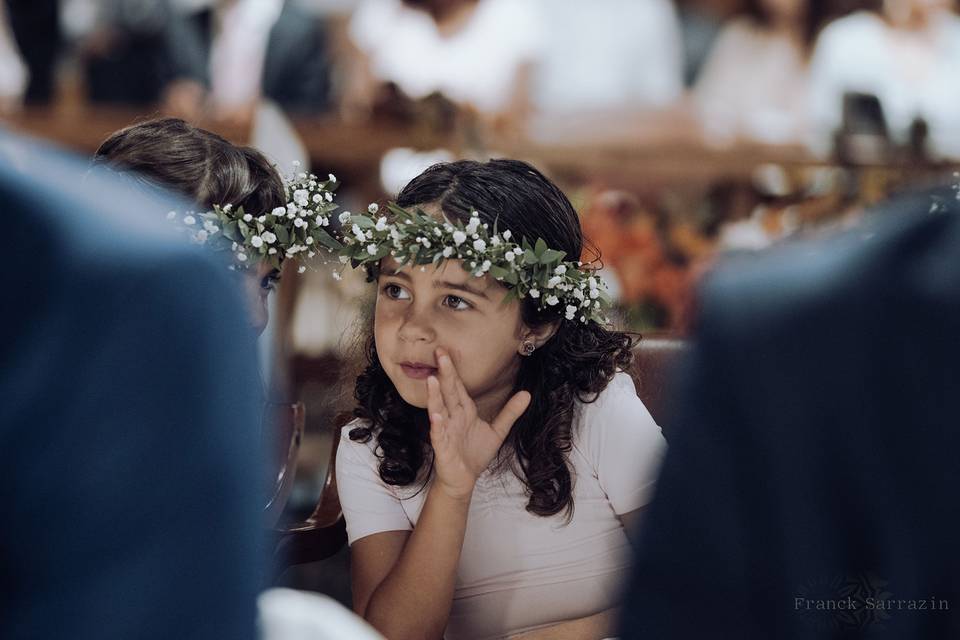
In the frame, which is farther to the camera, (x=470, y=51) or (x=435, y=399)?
(x=470, y=51)

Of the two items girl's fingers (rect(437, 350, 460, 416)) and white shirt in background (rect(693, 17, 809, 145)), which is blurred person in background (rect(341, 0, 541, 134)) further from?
girl's fingers (rect(437, 350, 460, 416))

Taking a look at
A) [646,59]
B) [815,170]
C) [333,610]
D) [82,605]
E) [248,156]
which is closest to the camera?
[82,605]

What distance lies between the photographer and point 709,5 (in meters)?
5.10

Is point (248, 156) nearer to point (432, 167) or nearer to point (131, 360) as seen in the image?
point (432, 167)

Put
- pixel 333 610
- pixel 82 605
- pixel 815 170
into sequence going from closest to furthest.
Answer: pixel 82 605 < pixel 333 610 < pixel 815 170

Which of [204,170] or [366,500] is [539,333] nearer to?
[366,500]

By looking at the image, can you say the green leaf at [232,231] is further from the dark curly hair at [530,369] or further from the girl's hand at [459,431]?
the girl's hand at [459,431]

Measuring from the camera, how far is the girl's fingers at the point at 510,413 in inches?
56.8

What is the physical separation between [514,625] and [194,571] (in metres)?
1.13

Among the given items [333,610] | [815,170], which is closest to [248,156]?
[333,610]

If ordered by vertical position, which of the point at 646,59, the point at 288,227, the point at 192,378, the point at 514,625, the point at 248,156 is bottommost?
the point at 514,625

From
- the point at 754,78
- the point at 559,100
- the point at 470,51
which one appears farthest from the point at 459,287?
the point at 754,78

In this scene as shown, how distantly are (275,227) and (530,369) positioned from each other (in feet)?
1.43

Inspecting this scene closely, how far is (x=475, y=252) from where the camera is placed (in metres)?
1.48
